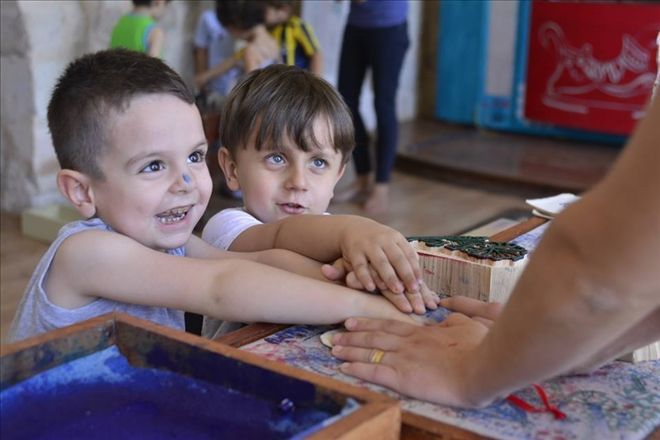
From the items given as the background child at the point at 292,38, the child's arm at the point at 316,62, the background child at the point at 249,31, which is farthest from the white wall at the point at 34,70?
the child's arm at the point at 316,62

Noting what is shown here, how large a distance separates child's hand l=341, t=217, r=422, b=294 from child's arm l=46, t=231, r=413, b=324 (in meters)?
0.04

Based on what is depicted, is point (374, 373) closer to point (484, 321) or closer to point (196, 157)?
point (484, 321)

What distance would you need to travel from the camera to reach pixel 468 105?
6.64 metres

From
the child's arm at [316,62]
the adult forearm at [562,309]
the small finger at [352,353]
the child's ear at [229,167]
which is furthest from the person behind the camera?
the child's arm at [316,62]

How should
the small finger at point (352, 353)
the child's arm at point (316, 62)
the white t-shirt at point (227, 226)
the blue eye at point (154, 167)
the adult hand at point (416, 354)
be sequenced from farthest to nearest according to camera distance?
the child's arm at point (316, 62)
the white t-shirt at point (227, 226)
the blue eye at point (154, 167)
the small finger at point (352, 353)
the adult hand at point (416, 354)

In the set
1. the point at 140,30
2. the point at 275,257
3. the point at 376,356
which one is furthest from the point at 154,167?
the point at 140,30

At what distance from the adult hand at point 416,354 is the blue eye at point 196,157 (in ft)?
1.17

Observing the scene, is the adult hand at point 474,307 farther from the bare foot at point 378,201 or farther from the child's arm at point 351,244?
the bare foot at point 378,201

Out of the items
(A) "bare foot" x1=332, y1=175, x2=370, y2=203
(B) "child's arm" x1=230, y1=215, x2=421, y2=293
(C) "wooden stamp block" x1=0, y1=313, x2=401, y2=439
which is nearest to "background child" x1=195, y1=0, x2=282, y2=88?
(A) "bare foot" x1=332, y1=175, x2=370, y2=203

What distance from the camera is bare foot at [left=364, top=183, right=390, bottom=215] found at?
4.71 m

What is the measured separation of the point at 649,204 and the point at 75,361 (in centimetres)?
61

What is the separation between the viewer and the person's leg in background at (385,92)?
14.8 feet

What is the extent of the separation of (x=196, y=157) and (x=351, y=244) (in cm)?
27

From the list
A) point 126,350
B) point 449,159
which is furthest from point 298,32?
point 126,350
